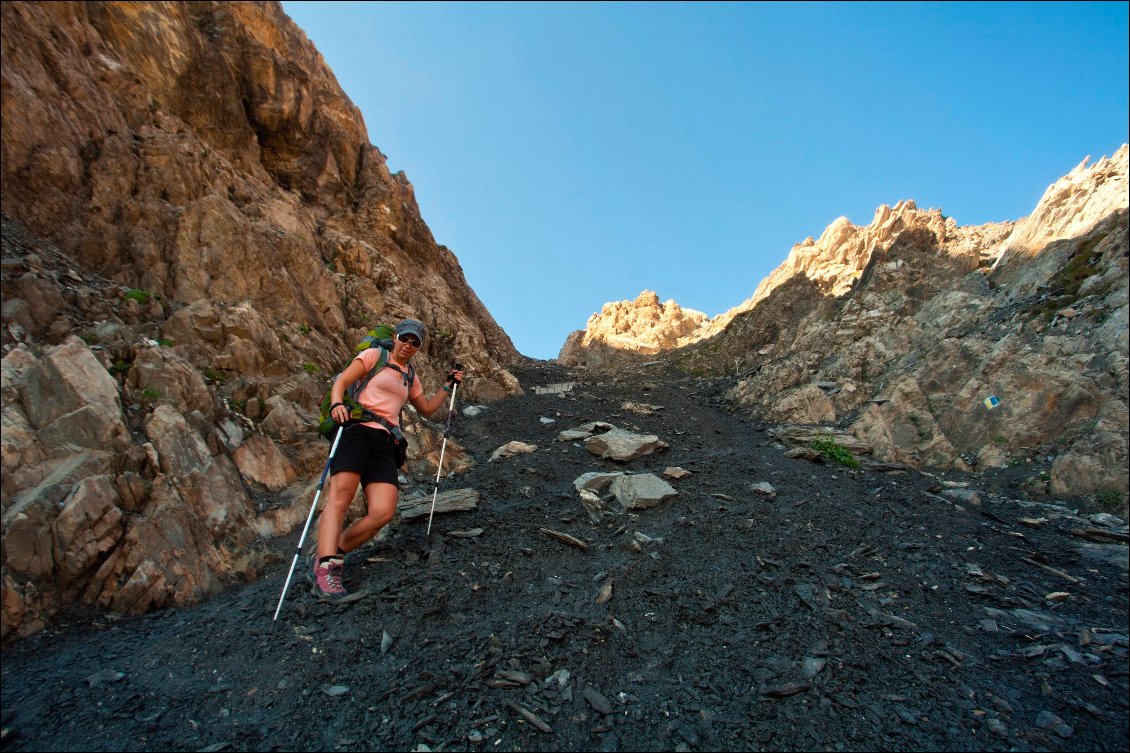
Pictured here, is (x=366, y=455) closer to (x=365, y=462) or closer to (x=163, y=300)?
(x=365, y=462)

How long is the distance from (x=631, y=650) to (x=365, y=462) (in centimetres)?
318

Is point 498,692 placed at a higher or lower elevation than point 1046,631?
lower

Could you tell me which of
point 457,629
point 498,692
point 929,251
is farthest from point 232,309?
point 929,251

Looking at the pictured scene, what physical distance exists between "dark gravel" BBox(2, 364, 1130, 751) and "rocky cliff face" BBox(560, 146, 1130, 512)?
3.17m

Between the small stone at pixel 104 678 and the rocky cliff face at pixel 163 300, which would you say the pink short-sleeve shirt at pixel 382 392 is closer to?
the rocky cliff face at pixel 163 300

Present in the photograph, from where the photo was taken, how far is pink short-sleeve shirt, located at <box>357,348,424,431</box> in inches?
198

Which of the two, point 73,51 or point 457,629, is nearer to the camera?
point 457,629

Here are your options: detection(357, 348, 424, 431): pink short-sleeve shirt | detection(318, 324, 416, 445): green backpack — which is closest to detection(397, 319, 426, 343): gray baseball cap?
detection(318, 324, 416, 445): green backpack

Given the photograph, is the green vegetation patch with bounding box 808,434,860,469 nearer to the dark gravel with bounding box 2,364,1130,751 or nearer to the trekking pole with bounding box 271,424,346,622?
the dark gravel with bounding box 2,364,1130,751

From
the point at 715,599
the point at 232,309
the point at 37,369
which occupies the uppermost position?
the point at 232,309

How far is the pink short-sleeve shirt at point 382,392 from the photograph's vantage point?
5031 mm

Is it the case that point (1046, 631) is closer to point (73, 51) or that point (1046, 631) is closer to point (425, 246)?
point (73, 51)

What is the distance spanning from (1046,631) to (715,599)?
2.92m

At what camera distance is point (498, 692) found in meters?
3.35
